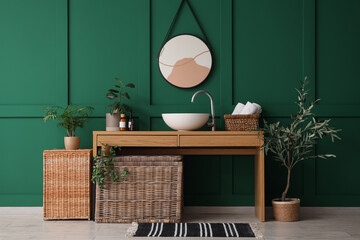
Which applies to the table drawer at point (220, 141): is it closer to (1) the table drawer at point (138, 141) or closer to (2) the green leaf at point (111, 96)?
(1) the table drawer at point (138, 141)

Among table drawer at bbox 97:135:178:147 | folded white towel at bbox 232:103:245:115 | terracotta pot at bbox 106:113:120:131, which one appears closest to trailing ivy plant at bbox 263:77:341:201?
folded white towel at bbox 232:103:245:115

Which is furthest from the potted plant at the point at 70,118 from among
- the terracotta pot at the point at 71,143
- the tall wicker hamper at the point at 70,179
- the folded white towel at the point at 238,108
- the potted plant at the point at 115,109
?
the folded white towel at the point at 238,108

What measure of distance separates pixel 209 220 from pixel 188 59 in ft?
5.02

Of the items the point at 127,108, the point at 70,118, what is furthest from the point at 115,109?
the point at 70,118

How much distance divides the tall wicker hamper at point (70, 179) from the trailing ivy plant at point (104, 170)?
0.15 m

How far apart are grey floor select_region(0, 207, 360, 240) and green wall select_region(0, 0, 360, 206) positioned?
0.10 meters

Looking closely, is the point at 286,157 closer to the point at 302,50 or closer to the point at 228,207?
the point at 228,207

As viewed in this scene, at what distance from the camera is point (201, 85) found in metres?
3.82

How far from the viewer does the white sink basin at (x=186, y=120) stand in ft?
11.2

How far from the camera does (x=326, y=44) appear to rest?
12.5ft

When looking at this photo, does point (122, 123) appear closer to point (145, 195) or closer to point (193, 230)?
point (145, 195)

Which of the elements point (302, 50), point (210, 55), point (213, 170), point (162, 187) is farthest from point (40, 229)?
point (302, 50)

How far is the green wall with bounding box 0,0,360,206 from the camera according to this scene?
379cm

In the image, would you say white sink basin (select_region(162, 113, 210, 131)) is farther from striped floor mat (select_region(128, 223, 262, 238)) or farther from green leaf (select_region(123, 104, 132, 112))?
striped floor mat (select_region(128, 223, 262, 238))
